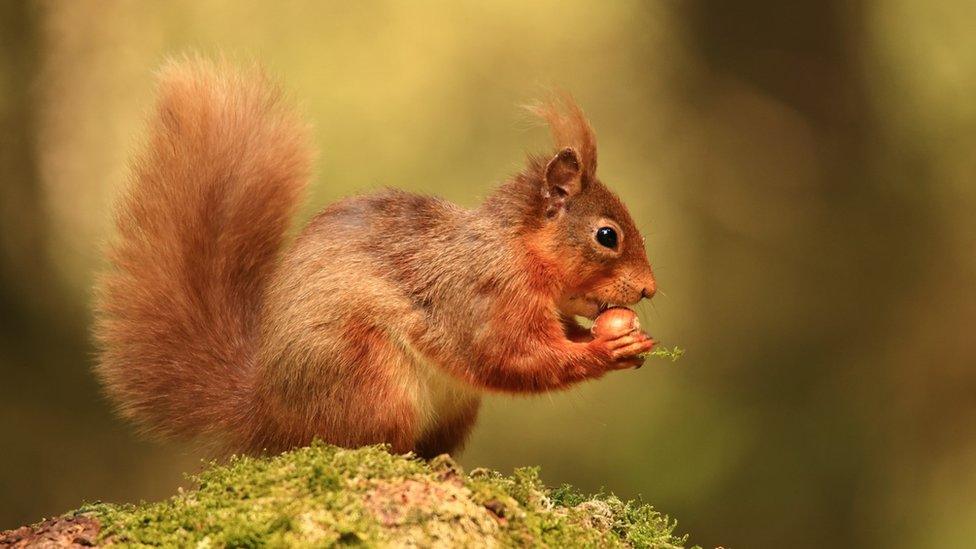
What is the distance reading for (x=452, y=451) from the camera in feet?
8.05

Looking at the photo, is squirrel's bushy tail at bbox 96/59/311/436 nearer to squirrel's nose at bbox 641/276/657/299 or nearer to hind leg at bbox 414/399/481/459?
hind leg at bbox 414/399/481/459

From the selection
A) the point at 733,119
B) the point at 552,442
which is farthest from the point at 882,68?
the point at 552,442

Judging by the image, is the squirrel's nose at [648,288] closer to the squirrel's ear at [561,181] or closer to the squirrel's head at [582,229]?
the squirrel's head at [582,229]

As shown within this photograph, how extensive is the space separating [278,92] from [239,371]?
0.70m

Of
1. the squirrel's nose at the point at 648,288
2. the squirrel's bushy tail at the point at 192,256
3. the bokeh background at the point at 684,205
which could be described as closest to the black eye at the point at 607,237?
the squirrel's nose at the point at 648,288

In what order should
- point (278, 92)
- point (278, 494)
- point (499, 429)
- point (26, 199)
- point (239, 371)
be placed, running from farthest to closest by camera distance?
point (499, 429)
point (26, 199)
point (278, 92)
point (239, 371)
point (278, 494)

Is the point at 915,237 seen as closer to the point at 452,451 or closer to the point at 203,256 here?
the point at 452,451

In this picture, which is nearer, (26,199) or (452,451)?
(452,451)

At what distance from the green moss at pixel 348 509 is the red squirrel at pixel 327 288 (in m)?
0.24

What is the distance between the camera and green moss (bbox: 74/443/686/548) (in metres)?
1.67

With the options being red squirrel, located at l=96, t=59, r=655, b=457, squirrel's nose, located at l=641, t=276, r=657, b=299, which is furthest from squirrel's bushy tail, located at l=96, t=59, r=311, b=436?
squirrel's nose, located at l=641, t=276, r=657, b=299

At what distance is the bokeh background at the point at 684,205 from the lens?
12.6 ft

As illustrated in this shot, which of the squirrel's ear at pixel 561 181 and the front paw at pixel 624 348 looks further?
the squirrel's ear at pixel 561 181

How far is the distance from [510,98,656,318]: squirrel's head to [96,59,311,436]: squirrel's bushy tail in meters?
0.65
